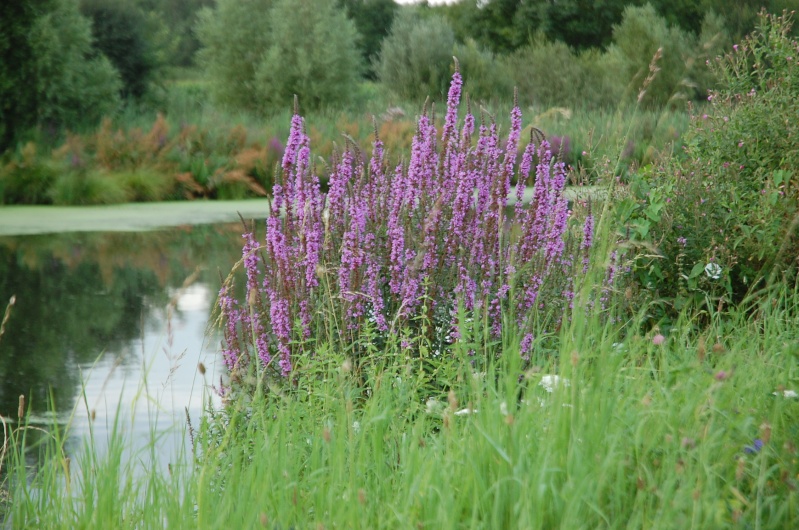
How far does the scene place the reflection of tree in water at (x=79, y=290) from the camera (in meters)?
5.43

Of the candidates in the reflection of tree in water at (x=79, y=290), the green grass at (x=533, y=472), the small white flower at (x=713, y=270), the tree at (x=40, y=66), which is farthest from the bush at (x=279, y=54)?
the green grass at (x=533, y=472)

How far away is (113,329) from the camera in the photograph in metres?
6.53

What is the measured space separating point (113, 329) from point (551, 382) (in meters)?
4.23

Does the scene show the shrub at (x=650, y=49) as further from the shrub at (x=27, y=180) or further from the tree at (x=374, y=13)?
the tree at (x=374, y=13)

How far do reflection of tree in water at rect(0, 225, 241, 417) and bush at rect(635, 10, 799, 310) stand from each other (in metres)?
2.47

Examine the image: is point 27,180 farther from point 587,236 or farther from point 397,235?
point 587,236

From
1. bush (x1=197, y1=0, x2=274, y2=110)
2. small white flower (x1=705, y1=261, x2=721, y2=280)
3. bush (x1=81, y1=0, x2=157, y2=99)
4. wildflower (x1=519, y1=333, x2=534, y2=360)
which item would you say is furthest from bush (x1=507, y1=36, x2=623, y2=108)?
wildflower (x1=519, y1=333, x2=534, y2=360)

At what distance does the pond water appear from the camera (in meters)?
4.46

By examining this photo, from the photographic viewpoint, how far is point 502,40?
4425 centimetres

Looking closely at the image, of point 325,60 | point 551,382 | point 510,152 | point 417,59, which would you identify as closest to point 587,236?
point 510,152

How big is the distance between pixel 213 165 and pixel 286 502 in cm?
1285

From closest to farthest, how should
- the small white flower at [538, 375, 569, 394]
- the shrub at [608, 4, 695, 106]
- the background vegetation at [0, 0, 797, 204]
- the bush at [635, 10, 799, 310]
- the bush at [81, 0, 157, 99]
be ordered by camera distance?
the small white flower at [538, 375, 569, 394] → the bush at [635, 10, 799, 310] → the background vegetation at [0, 0, 797, 204] → the bush at [81, 0, 157, 99] → the shrub at [608, 4, 695, 106]

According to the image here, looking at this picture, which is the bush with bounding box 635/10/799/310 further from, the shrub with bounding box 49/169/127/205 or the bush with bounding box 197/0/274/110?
the bush with bounding box 197/0/274/110

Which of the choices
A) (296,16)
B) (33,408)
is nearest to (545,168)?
(33,408)
